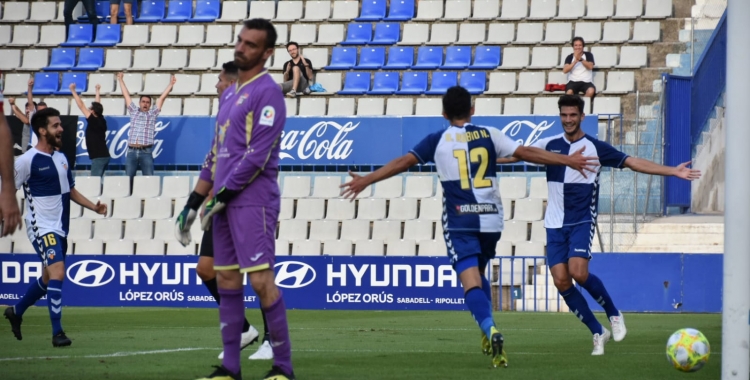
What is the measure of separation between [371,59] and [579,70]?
4573 millimetres

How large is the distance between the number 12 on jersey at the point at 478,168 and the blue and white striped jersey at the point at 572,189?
5.90ft

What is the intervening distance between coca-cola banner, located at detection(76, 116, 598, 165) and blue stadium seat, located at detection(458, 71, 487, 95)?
226 centimetres

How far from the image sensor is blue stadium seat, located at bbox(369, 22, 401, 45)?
77.2 feet

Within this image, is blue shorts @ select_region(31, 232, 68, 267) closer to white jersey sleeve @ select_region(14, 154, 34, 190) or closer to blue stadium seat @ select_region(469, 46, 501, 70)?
white jersey sleeve @ select_region(14, 154, 34, 190)

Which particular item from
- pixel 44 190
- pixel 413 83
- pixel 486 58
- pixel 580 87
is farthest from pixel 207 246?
pixel 486 58

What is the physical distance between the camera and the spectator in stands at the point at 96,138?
67.5 ft

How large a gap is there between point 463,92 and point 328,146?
38.6 feet

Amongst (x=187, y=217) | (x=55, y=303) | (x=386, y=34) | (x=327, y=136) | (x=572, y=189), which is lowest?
(x=55, y=303)

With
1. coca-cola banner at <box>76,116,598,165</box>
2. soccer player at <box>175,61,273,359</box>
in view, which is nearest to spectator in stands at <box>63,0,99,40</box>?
coca-cola banner at <box>76,116,598,165</box>

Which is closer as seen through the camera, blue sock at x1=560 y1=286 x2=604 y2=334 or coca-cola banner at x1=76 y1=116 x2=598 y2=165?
blue sock at x1=560 y1=286 x2=604 y2=334

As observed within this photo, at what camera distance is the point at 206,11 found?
25203 mm

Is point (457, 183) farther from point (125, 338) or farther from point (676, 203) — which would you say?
point (676, 203)

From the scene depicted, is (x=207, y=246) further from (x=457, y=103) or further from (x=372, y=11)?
(x=372, y=11)

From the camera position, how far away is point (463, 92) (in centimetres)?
893
